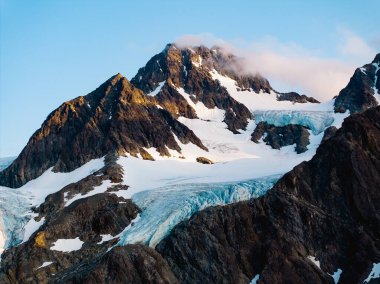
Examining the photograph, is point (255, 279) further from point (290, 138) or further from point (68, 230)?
point (290, 138)

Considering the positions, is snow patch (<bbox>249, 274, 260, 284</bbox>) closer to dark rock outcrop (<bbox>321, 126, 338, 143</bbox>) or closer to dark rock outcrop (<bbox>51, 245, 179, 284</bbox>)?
dark rock outcrop (<bbox>51, 245, 179, 284</bbox>)

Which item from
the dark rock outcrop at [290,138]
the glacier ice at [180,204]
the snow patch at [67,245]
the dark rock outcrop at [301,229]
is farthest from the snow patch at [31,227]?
the dark rock outcrop at [290,138]

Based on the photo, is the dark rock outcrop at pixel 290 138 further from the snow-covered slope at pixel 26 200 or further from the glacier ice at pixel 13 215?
the glacier ice at pixel 13 215

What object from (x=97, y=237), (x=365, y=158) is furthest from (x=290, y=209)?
(x=97, y=237)

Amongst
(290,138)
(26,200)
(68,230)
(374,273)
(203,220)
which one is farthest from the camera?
(290,138)

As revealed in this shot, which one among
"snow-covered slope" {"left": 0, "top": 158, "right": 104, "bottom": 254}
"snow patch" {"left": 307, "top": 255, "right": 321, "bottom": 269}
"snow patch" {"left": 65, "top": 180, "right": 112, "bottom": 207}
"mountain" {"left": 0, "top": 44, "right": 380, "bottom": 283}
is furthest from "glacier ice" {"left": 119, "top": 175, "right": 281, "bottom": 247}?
"snow-covered slope" {"left": 0, "top": 158, "right": 104, "bottom": 254}

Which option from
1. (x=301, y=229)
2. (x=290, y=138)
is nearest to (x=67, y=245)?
(x=301, y=229)
